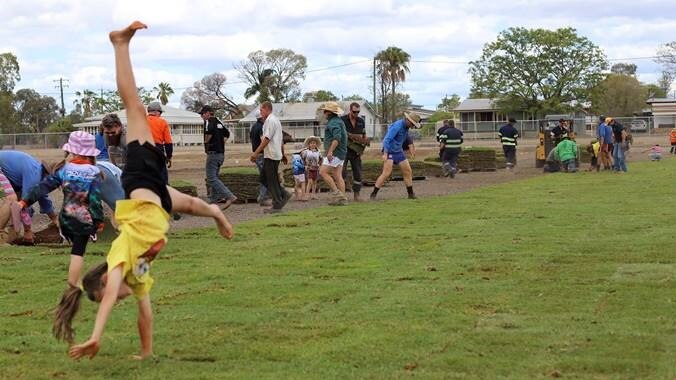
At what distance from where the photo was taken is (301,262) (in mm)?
10391

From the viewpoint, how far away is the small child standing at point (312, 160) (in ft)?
66.8

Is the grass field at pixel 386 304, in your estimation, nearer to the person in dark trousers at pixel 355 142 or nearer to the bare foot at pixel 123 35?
the bare foot at pixel 123 35

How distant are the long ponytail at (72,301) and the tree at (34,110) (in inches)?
4523

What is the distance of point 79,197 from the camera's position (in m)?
8.57

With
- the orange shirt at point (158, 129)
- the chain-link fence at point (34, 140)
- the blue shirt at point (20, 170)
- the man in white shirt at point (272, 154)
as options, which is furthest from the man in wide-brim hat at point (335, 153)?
the chain-link fence at point (34, 140)

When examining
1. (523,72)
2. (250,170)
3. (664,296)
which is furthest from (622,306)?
(523,72)

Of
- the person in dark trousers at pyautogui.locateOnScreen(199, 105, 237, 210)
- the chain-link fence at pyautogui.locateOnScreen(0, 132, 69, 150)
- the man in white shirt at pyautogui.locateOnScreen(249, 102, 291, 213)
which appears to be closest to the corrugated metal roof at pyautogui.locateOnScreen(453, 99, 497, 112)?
the chain-link fence at pyautogui.locateOnScreen(0, 132, 69, 150)

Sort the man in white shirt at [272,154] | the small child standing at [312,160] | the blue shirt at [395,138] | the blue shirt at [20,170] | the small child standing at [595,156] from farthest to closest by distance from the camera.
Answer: the small child standing at [595,156]
the small child standing at [312,160]
the blue shirt at [395,138]
the man in white shirt at [272,154]
the blue shirt at [20,170]

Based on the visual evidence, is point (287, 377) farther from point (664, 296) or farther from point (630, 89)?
point (630, 89)

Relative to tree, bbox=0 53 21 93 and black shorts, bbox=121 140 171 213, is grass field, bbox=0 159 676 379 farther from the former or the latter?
tree, bbox=0 53 21 93

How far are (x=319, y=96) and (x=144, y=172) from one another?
124822 millimetres

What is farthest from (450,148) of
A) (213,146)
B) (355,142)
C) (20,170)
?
(20,170)

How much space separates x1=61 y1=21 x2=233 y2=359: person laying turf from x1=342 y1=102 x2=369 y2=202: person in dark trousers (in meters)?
12.4

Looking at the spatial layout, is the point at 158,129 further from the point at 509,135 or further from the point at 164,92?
the point at 164,92
